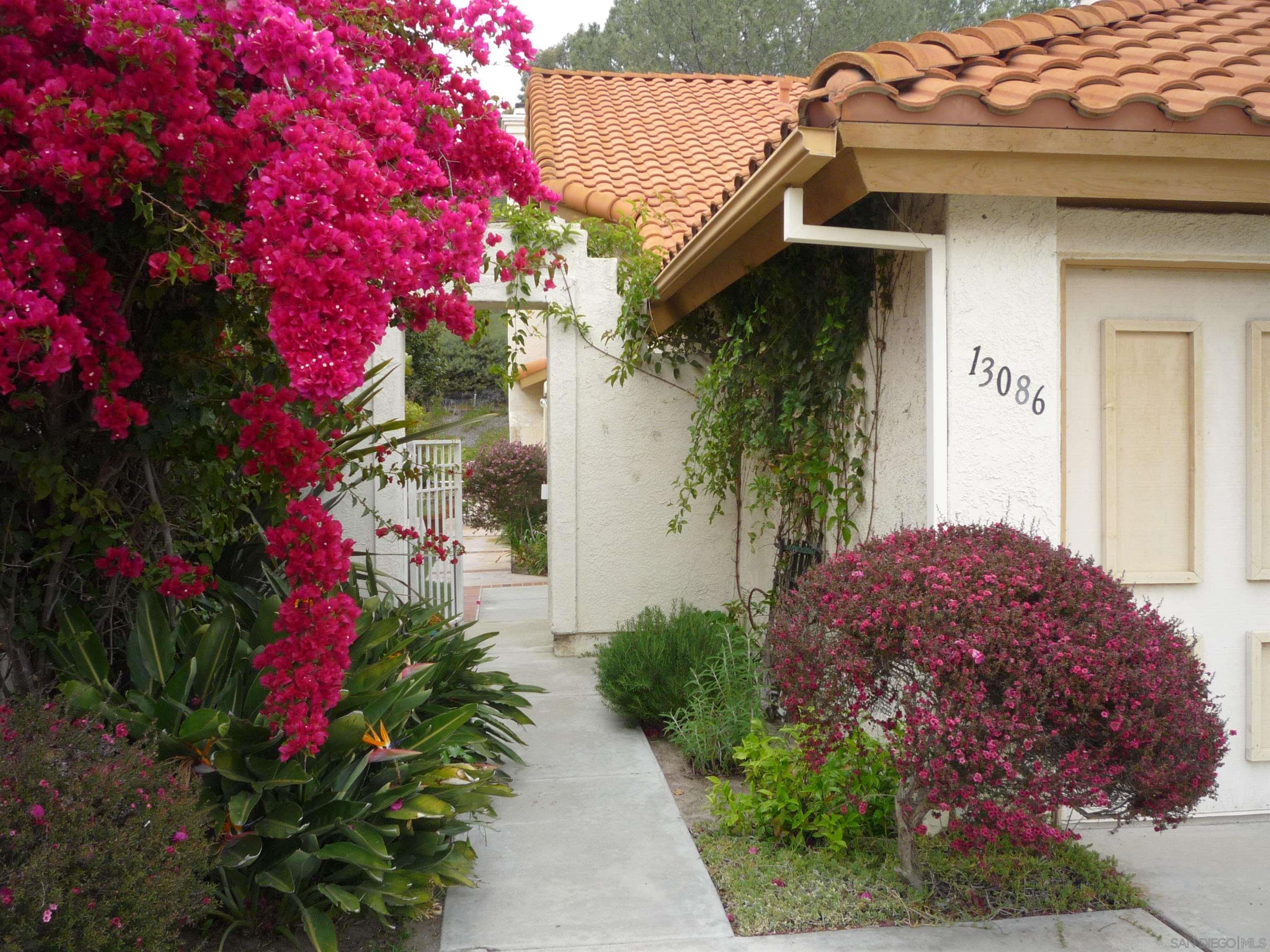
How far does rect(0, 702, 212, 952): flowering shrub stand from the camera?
8.21ft

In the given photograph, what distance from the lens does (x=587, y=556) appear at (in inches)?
323

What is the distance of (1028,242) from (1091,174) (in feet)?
1.13

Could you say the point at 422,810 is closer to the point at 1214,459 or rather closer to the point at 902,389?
the point at 902,389

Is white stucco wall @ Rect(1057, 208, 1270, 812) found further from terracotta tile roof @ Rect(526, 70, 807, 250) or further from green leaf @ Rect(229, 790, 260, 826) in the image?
green leaf @ Rect(229, 790, 260, 826)

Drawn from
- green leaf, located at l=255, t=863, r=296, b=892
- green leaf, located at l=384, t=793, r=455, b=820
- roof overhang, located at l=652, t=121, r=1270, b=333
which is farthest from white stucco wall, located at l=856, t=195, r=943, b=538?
green leaf, located at l=255, t=863, r=296, b=892

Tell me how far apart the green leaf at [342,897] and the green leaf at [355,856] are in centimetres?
8

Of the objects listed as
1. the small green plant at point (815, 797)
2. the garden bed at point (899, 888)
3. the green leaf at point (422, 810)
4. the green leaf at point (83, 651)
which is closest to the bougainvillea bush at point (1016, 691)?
the garden bed at point (899, 888)

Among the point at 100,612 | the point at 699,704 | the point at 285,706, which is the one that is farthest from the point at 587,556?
the point at 285,706

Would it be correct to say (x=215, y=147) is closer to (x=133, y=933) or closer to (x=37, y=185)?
(x=37, y=185)

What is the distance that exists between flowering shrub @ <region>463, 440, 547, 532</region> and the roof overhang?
476 inches

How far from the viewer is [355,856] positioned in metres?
3.26

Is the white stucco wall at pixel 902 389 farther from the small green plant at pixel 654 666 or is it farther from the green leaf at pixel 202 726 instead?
the green leaf at pixel 202 726

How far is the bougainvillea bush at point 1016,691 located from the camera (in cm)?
314

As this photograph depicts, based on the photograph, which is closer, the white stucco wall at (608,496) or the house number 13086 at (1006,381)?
the house number 13086 at (1006,381)
